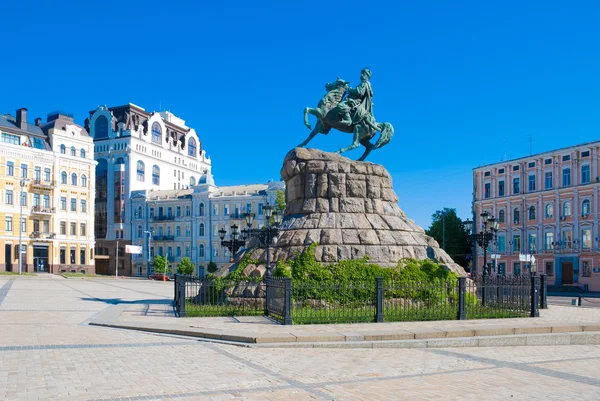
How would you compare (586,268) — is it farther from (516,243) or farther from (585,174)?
(516,243)

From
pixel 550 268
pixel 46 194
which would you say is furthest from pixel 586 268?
pixel 46 194

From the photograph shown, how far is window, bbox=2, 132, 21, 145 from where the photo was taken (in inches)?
2331

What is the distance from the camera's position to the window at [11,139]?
5922cm

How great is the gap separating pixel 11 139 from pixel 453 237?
49.1 meters

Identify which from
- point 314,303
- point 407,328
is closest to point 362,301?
point 314,303

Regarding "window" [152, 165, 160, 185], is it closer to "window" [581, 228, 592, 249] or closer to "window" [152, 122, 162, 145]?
"window" [152, 122, 162, 145]

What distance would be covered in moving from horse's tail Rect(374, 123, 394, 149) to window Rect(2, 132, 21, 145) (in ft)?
163

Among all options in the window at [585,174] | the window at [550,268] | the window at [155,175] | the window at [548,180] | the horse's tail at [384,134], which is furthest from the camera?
the window at [155,175]

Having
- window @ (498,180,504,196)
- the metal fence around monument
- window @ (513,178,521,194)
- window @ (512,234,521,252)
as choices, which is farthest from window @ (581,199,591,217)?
the metal fence around monument

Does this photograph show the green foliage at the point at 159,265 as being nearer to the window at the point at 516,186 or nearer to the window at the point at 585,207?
the window at the point at 516,186

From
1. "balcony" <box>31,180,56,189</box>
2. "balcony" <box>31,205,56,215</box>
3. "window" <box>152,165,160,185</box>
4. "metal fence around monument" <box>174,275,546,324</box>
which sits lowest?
"metal fence around monument" <box>174,275,546,324</box>

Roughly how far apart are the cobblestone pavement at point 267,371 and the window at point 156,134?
73.3 meters

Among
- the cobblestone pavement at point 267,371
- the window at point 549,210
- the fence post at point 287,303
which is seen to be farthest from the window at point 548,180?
the fence post at point 287,303

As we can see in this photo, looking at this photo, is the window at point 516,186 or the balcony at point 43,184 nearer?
the window at point 516,186
